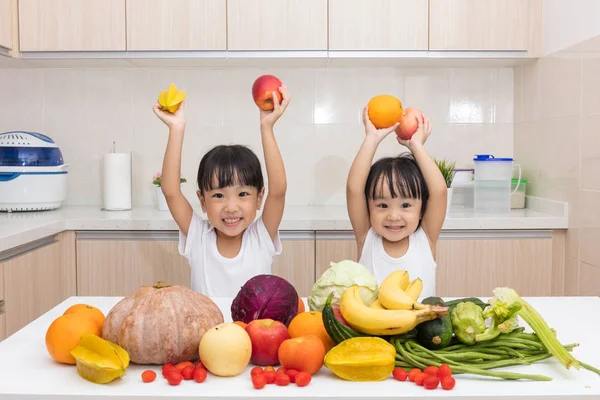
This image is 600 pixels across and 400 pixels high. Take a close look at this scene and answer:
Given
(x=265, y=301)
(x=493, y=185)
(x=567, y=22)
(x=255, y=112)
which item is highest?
(x=567, y=22)

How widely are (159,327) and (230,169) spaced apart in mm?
895

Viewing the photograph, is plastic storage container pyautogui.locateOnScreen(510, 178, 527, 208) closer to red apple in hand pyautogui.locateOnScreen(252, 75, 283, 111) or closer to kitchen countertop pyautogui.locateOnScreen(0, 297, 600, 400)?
red apple in hand pyautogui.locateOnScreen(252, 75, 283, 111)

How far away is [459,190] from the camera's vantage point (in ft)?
9.94

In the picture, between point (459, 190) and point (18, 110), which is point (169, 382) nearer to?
point (459, 190)

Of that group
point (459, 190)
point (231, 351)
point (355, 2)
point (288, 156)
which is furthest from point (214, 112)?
point (231, 351)

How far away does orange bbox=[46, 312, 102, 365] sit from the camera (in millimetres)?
957

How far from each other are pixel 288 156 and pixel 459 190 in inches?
31.3

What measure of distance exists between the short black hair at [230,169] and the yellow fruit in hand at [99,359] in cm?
90

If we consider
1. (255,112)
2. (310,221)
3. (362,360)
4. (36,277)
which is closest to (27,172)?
(36,277)

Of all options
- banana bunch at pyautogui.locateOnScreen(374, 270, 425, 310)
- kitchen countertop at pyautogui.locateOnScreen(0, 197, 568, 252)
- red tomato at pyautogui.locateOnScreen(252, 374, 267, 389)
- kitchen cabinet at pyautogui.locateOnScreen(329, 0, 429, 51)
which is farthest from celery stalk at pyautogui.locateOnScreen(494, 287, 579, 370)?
kitchen cabinet at pyautogui.locateOnScreen(329, 0, 429, 51)

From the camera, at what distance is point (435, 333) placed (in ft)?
3.12

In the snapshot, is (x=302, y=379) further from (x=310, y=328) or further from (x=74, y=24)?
(x=74, y=24)

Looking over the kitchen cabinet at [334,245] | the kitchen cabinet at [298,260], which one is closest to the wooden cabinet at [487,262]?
the kitchen cabinet at [334,245]

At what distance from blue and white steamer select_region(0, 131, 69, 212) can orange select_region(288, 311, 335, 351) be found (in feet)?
6.48
